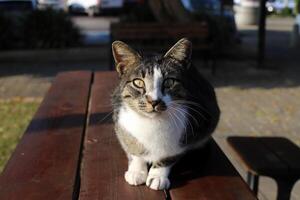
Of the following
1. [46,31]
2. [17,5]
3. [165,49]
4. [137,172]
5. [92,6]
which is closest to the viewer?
[137,172]

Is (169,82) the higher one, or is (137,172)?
(169,82)

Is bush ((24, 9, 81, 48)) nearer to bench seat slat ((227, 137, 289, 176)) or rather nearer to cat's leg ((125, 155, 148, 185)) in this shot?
bench seat slat ((227, 137, 289, 176))

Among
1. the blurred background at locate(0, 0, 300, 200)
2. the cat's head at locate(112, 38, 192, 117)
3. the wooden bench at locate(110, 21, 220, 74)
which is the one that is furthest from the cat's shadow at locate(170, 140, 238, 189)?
the wooden bench at locate(110, 21, 220, 74)

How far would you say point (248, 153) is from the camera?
12.5 feet

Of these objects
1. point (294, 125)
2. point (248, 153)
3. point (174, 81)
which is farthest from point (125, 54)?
point (294, 125)

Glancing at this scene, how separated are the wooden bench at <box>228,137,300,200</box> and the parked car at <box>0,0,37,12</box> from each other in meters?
12.1

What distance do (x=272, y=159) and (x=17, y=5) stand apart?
42.9ft

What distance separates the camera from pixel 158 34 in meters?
10.9

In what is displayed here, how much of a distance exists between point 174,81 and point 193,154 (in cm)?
62

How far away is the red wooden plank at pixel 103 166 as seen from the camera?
2421mm

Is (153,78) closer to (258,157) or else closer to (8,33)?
(258,157)

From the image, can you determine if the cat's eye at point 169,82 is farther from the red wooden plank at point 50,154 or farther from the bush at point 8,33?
the bush at point 8,33

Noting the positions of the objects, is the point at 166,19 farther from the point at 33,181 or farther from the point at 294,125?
the point at 33,181

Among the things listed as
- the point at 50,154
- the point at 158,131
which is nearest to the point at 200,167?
the point at 158,131
